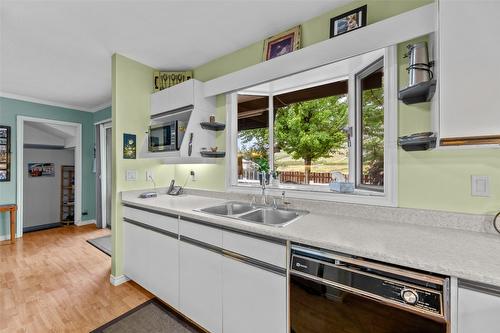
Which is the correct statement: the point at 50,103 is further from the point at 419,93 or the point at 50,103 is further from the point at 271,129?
the point at 419,93

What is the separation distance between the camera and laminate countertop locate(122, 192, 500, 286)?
85 cm

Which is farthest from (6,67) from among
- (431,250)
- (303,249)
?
(431,250)

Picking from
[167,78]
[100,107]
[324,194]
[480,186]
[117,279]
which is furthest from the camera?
[100,107]

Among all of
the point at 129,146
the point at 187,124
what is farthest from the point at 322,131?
the point at 129,146

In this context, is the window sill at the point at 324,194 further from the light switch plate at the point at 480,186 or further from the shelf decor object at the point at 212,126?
the shelf decor object at the point at 212,126

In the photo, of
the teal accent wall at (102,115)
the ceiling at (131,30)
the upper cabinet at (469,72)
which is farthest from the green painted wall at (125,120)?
the upper cabinet at (469,72)

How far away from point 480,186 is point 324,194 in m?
0.89

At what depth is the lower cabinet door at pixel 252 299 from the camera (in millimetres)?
1251

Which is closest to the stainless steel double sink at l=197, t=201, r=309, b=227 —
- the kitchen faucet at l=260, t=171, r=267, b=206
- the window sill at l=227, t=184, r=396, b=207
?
the kitchen faucet at l=260, t=171, r=267, b=206

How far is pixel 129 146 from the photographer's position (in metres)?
2.48

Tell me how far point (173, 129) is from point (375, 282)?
2114 mm

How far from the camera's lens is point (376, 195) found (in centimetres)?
156

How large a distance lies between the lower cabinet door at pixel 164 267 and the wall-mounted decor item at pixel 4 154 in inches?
139

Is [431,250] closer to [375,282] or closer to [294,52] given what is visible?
[375,282]
